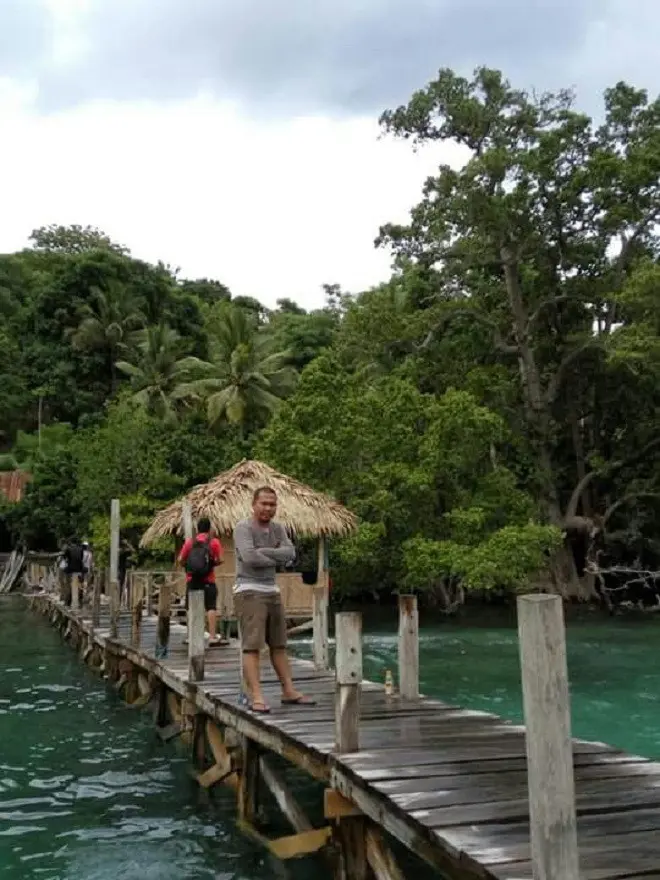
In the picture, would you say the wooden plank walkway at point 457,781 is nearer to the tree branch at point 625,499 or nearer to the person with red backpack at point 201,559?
the person with red backpack at point 201,559

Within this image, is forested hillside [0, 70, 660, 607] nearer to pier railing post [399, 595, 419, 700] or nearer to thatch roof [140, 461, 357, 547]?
thatch roof [140, 461, 357, 547]

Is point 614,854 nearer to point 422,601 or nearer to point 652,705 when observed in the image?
point 652,705

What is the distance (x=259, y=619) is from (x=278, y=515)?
10677 mm

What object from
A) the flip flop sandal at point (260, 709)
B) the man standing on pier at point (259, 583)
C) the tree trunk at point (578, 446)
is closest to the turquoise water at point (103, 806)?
the flip flop sandal at point (260, 709)

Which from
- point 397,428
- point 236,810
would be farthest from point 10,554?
point 236,810

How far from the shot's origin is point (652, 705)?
1489 cm

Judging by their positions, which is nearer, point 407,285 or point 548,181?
point 548,181

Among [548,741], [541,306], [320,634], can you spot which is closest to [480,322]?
[541,306]

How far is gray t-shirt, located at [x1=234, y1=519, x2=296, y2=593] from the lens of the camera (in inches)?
295

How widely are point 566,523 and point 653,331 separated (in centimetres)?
697

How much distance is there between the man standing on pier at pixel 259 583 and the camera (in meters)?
7.48

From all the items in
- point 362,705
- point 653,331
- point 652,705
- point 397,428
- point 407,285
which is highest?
point 407,285

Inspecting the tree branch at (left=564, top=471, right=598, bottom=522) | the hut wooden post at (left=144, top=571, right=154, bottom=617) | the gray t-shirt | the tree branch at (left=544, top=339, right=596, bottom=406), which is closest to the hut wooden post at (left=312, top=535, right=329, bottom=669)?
the gray t-shirt

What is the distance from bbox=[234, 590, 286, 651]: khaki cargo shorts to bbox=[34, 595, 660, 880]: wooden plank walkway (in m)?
0.62
